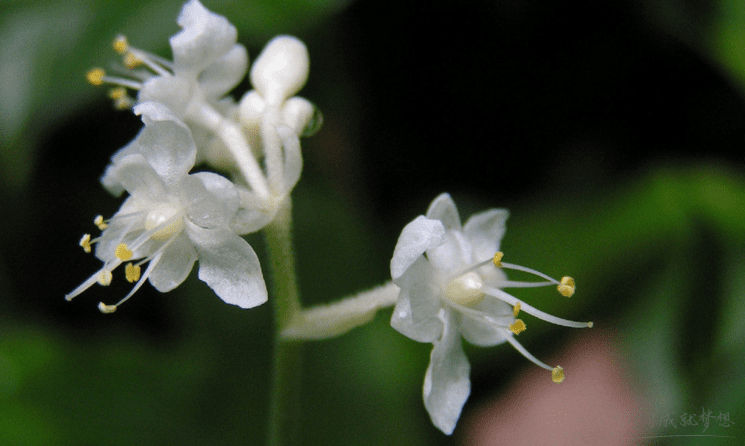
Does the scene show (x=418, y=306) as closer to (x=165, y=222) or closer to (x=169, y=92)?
(x=165, y=222)

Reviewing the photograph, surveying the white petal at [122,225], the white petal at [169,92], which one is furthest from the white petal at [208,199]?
the white petal at [169,92]

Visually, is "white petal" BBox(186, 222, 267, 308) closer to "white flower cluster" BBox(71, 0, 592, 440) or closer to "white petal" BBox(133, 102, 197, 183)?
"white flower cluster" BBox(71, 0, 592, 440)

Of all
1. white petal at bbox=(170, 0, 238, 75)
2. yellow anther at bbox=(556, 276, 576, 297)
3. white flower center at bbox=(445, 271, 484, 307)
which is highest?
white petal at bbox=(170, 0, 238, 75)

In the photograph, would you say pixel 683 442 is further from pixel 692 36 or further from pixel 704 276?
pixel 692 36

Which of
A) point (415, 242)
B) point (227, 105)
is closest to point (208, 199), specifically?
point (415, 242)

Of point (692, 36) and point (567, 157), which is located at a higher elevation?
point (692, 36)

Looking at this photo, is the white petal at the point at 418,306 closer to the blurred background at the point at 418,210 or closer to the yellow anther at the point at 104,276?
the yellow anther at the point at 104,276

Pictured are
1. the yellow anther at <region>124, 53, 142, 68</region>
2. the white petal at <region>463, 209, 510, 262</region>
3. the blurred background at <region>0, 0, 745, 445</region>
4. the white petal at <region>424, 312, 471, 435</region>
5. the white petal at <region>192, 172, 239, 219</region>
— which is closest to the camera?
the white petal at <region>192, 172, 239, 219</region>

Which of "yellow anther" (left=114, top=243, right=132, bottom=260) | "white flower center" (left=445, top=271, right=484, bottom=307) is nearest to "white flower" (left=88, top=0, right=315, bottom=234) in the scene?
Answer: "yellow anther" (left=114, top=243, right=132, bottom=260)

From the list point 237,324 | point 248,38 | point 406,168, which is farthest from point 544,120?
point 237,324
